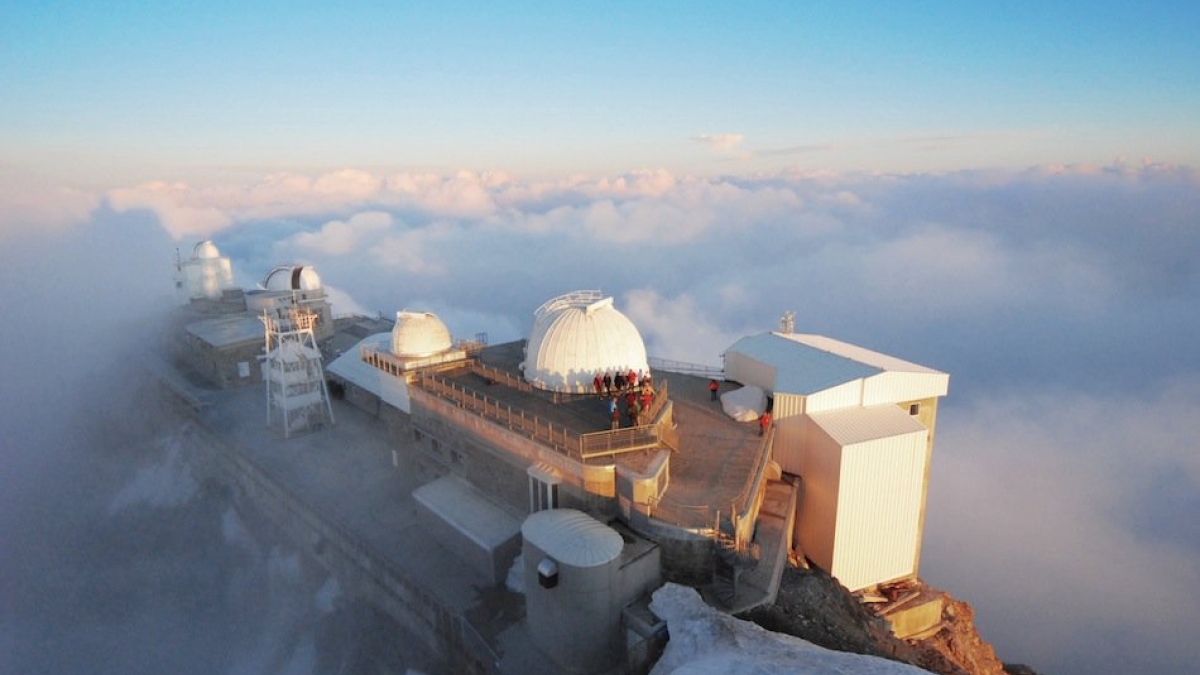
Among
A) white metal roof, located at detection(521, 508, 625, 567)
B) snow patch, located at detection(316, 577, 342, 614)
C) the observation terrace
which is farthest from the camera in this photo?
snow patch, located at detection(316, 577, 342, 614)

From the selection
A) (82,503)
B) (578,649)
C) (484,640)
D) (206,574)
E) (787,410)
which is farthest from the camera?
(82,503)

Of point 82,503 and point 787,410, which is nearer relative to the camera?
point 787,410

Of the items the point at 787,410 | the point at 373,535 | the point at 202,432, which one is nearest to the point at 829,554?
the point at 787,410

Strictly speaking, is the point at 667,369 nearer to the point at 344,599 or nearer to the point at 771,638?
the point at 344,599

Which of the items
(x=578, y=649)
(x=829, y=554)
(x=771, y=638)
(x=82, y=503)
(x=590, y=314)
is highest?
(x=590, y=314)

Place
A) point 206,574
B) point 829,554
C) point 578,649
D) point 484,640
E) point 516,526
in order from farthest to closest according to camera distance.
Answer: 1. point 206,574
2. point 829,554
3. point 516,526
4. point 484,640
5. point 578,649

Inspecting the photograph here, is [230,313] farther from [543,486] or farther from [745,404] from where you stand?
[745,404]

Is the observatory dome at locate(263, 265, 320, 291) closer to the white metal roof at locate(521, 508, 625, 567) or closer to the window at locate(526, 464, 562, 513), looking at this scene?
the window at locate(526, 464, 562, 513)

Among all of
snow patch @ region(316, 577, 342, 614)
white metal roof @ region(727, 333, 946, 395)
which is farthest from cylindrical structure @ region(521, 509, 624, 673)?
white metal roof @ region(727, 333, 946, 395)
